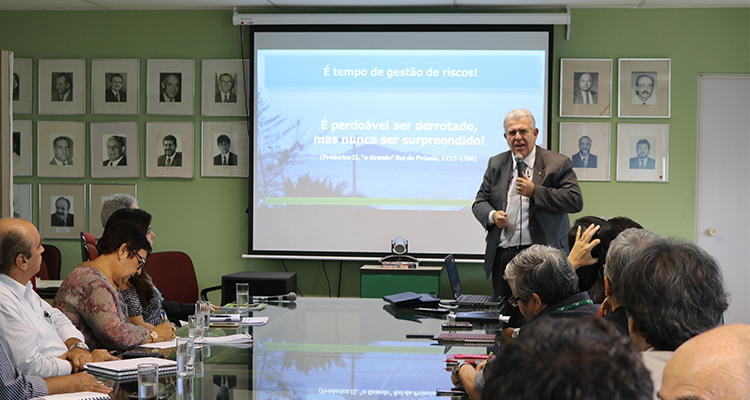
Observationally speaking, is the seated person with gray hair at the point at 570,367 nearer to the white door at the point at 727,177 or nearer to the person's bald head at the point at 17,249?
the person's bald head at the point at 17,249

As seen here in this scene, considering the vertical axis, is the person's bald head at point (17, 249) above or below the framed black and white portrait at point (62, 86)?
below

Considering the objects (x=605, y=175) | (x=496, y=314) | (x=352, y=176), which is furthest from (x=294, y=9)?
(x=496, y=314)

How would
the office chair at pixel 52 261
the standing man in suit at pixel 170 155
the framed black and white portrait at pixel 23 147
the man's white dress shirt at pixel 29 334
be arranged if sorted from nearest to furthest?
the man's white dress shirt at pixel 29 334
the office chair at pixel 52 261
the standing man in suit at pixel 170 155
the framed black and white portrait at pixel 23 147

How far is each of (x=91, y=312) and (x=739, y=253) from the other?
543cm

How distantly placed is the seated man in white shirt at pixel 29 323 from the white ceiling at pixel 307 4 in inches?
154

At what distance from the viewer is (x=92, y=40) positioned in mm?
6074

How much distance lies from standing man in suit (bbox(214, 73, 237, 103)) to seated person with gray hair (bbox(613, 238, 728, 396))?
4994 mm

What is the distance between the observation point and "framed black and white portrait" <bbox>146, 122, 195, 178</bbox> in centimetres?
600

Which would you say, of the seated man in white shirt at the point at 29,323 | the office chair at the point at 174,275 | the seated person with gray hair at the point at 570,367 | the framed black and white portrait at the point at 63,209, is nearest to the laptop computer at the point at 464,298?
the seated man in white shirt at the point at 29,323

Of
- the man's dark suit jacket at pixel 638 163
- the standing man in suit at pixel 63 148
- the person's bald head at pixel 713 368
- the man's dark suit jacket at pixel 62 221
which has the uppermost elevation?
the standing man in suit at pixel 63 148

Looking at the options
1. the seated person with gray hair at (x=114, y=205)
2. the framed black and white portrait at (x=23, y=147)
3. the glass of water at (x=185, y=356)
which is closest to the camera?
the glass of water at (x=185, y=356)

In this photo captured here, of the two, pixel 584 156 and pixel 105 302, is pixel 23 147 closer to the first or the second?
pixel 105 302

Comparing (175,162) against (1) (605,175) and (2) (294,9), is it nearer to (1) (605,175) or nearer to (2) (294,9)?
(2) (294,9)

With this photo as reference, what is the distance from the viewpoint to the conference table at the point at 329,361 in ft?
6.17
